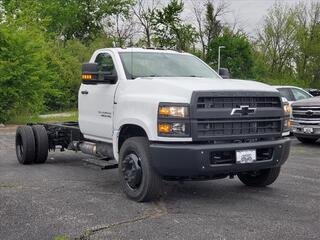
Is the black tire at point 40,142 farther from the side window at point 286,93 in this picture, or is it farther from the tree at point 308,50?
the tree at point 308,50

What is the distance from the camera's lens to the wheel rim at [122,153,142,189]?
20.9 ft

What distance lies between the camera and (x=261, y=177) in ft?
24.2

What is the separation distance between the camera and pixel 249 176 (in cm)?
753

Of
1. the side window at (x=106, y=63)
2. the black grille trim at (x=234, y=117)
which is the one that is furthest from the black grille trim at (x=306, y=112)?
the side window at (x=106, y=63)

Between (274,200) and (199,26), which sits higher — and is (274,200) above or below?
below

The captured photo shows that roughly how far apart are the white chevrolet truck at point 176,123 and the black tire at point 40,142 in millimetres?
2164

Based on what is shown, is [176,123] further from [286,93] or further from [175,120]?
[286,93]

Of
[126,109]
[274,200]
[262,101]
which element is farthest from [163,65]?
[274,200]

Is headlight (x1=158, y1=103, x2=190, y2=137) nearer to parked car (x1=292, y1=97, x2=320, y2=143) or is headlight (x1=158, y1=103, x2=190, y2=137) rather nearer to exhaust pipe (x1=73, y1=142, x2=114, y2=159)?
exhaust pipe (x1=73, y1=142, x2=114, y2=159)

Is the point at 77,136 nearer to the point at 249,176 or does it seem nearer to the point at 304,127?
the point at 249,176

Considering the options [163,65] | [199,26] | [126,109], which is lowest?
[126,109]

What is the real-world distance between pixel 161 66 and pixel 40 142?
3316 millimetres

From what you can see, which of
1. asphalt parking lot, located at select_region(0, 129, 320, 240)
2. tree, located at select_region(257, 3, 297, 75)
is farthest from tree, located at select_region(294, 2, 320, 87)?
asphalt parking lot, located at select_region(0, 129, 320, 240)

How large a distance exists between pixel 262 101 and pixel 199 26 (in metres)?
54.4
